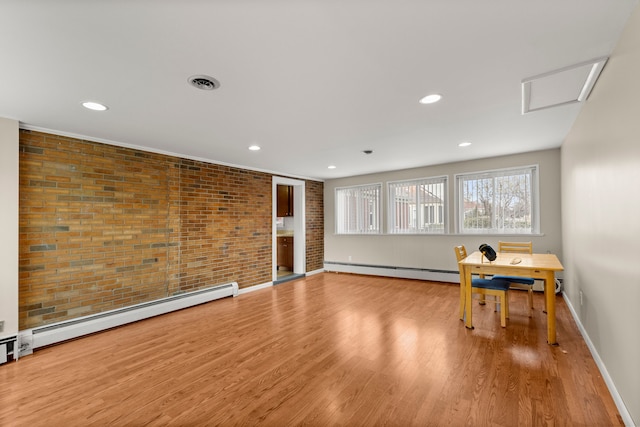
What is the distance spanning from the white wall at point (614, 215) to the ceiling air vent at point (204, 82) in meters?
2.38

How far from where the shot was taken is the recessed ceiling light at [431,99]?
2291mm

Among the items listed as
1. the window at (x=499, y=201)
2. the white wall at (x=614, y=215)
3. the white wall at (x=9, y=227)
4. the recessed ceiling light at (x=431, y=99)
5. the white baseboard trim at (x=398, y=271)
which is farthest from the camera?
the white baseboard trim at (x=398, y=271)

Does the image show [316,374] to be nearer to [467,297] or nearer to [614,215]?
[467,297]

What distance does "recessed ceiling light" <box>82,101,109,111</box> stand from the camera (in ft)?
7.74

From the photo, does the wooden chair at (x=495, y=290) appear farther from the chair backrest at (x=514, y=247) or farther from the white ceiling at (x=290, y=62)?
the white ceiling at (x=290, y=62)

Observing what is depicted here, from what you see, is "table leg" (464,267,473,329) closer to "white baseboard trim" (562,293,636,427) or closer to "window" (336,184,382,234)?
"white baseboard trim" (562,293,636,427)

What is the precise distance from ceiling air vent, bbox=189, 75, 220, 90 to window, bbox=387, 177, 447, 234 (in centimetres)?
445

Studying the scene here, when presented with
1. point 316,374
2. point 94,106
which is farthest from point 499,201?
point 94,106

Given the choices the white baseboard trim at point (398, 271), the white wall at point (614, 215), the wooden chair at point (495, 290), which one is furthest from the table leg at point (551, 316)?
the white baseboard trim at point (398, 271)

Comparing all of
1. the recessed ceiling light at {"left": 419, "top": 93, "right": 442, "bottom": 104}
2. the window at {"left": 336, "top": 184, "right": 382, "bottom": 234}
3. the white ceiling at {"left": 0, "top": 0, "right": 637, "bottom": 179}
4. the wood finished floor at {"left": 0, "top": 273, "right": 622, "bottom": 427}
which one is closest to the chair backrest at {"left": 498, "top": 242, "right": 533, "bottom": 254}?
the wood finished floor at {"left": 0, "top": 273, "right": 622, "bottom": 427}

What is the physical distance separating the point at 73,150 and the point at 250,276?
310cm

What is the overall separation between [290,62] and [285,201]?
4958 mm

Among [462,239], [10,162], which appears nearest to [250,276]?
[10,162]

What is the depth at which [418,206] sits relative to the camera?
18.4ft
